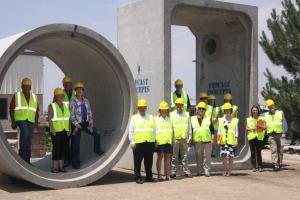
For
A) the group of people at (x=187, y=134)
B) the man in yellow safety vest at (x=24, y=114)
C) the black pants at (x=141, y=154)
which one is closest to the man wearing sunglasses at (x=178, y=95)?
the group of people at (x=187, y=134)

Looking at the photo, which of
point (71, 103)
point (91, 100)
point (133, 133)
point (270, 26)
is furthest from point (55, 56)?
point (270, 26)

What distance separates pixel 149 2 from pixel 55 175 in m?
4.90

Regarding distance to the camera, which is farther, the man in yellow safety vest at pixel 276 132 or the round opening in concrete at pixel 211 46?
the round opening in concrete at pixel 211 46

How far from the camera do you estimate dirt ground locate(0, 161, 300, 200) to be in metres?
9.25

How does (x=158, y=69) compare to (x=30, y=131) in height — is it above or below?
above

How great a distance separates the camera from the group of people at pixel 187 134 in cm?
1065

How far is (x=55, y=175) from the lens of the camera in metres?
9.86

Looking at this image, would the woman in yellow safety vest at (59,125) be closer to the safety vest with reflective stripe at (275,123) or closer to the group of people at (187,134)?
the group of people at (187,134)

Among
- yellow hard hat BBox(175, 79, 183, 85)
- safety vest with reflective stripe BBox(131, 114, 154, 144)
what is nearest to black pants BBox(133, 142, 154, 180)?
safety vest with reflective stripe BBox(131, 114, 154, 144)

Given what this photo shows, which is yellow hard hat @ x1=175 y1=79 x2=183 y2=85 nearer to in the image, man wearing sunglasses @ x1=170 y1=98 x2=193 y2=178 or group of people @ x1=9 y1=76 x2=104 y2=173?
man wearing sunglasses @ x1=170 y1=98 x2=193 y2=178

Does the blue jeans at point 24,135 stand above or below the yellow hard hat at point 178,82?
→ below

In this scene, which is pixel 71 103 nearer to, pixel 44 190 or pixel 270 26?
pixel 44 190

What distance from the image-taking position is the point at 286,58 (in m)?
17.2

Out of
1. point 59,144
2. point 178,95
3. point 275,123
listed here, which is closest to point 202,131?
point 178,95
